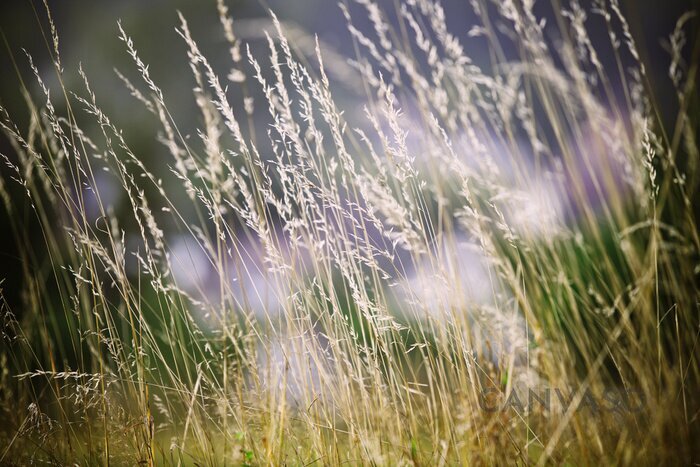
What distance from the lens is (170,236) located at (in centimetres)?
509

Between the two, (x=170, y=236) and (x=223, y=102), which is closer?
(x=223, y=102)

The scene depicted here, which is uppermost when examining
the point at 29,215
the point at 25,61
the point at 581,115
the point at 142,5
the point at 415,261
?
the point at 142,5

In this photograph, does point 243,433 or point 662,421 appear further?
point 243,433

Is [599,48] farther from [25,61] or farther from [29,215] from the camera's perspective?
[29,215]

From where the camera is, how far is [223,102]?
128 centimetres

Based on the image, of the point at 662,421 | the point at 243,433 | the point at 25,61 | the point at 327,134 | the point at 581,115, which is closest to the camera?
the point at 662,421

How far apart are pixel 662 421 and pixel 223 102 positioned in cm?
137

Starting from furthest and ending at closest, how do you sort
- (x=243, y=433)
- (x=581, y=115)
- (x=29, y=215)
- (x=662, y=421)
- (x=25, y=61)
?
1. (x=29, y=215)
2. (x=25, y=61)
3. (x=581, y=115)
4. (x=243, y=433)
5. (x=662, y=421)

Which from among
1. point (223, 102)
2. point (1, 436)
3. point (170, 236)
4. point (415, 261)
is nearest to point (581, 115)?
point (415, 261)

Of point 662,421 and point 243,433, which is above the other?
point 243,433

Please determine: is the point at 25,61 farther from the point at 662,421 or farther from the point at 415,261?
the point at 662,421

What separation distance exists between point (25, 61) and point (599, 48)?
19.7 feet

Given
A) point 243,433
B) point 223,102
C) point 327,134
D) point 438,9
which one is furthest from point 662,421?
point 327,134

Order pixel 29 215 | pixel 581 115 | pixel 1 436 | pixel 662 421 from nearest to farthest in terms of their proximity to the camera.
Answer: pixel 662 421, pixel 581 115, pixel 1 436, pixel 29 215
